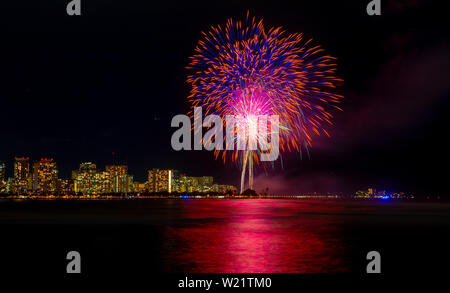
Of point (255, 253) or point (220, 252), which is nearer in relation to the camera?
point (255, 253)

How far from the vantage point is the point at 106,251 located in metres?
28.4

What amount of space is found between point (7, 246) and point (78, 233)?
32.7 ft
